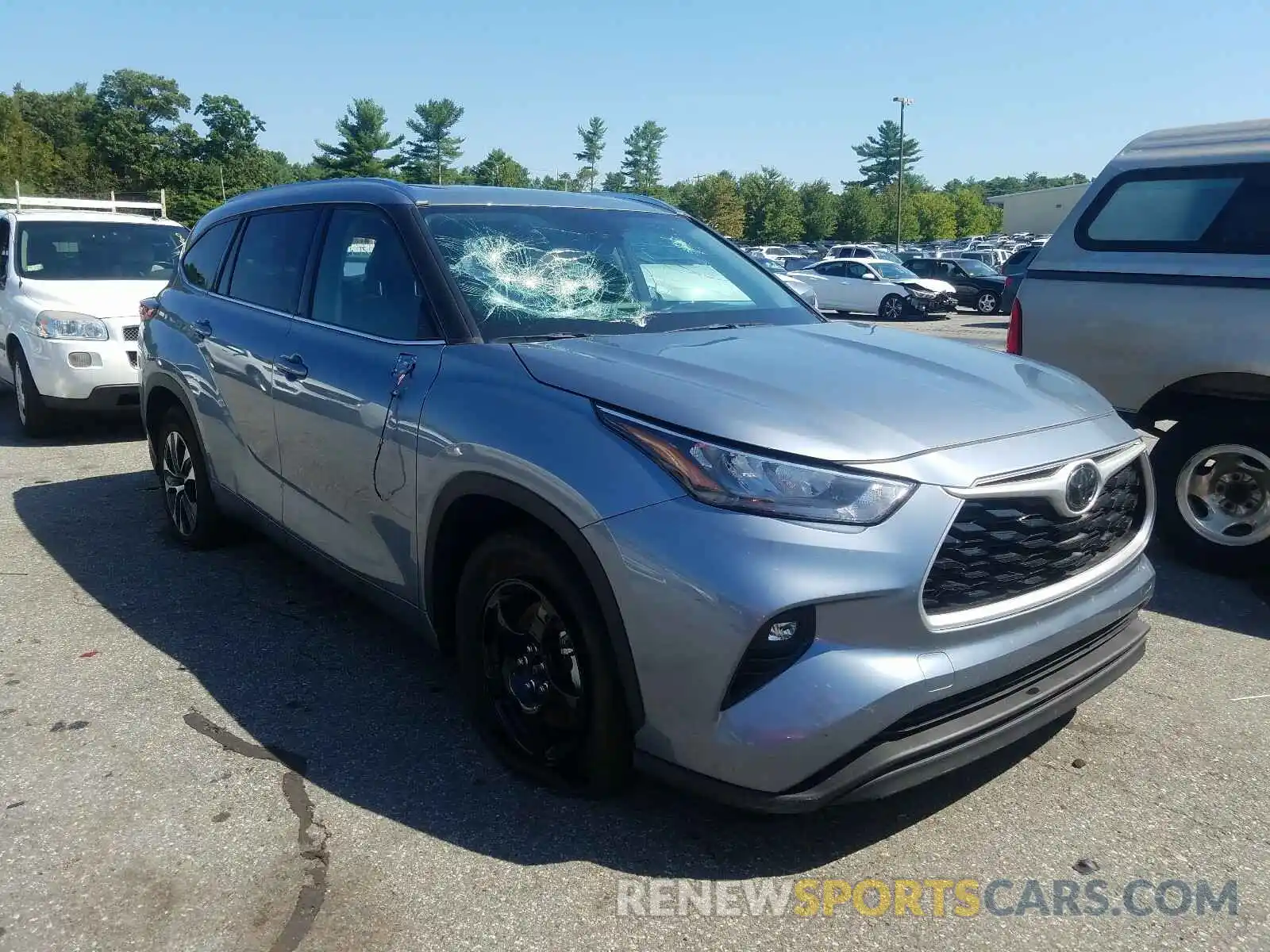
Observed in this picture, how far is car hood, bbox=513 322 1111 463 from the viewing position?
2.51 m

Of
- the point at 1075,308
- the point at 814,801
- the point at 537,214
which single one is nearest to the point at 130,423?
the point at 537,214

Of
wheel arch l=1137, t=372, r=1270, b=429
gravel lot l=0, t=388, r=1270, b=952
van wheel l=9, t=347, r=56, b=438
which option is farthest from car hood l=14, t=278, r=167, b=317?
wheel arch l=1137, t=372, r=1270, b=429

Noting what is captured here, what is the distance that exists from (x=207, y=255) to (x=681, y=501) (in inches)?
148

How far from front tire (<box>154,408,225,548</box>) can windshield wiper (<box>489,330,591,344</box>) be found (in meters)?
2.40

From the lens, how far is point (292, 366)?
386 centimetres

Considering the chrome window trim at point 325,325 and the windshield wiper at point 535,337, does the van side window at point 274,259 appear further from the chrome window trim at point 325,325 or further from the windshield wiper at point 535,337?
the windshield wiper at point 535,337

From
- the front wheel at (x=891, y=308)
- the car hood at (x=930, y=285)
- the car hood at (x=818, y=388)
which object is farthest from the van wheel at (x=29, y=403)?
the car hood at (x=930, y=285)

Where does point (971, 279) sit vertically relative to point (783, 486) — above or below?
above

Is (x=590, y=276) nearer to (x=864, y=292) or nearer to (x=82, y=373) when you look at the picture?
(x=82, y=373)

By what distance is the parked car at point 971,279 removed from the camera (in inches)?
1023

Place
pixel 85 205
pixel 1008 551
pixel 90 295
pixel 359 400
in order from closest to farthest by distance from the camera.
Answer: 1. pixel 1008 551
2. pixel 359 400
3. pixel 90 295
4. pixel 85 205

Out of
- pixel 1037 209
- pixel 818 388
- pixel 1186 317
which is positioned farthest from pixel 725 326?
pixel 1037 209

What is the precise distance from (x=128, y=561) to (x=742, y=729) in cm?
403

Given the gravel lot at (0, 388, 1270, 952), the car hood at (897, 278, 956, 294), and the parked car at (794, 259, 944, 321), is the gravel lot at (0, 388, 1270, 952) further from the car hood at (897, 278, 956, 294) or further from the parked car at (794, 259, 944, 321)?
the car hood at (897, 278, 956, 294)
